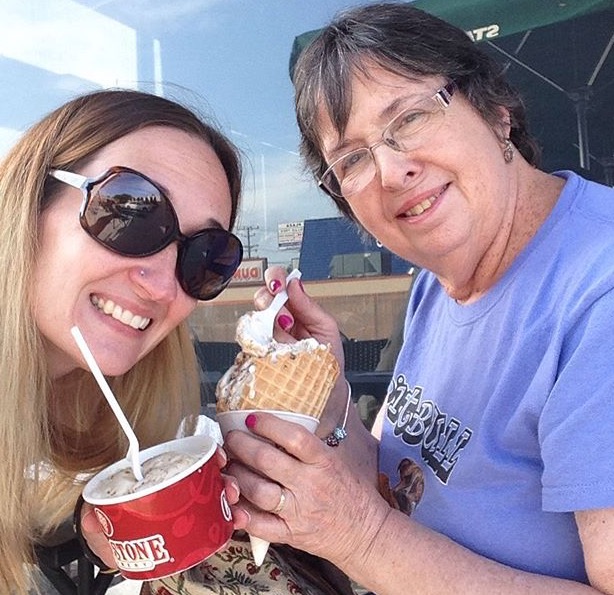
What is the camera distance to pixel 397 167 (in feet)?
4.30

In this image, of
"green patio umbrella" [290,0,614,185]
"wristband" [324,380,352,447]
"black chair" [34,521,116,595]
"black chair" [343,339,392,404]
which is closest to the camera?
"wristband" [324,380,352,447]

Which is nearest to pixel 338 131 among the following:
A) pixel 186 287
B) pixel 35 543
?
pixel 186 287

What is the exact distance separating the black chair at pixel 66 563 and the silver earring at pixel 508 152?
1224 millimetres

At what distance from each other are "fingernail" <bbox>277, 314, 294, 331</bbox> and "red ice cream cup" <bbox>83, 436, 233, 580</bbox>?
14.1 inches

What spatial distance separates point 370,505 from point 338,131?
0.71m

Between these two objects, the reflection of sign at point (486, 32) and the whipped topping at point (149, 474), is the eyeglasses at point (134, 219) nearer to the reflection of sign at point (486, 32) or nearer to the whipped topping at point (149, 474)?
the whipped topping at point (149, 474)

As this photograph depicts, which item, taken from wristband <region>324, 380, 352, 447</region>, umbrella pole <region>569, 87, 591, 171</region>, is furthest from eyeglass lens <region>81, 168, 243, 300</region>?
umbrella pole <region>569, 87, 591, 171</region>

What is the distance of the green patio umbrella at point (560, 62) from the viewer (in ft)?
8.92

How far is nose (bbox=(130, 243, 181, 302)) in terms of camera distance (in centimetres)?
123

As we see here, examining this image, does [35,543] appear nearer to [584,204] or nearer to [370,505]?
[370,505]

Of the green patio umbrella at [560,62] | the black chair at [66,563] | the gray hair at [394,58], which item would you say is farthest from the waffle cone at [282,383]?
the green patio umbrella at [560,62]

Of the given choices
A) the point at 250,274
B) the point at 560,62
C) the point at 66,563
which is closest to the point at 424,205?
the point at 66,563

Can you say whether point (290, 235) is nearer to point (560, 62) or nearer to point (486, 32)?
point (486, 32)

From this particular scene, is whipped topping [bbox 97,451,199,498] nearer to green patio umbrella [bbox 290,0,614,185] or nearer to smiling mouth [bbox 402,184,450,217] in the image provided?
smiling mouth [bbox 402,184,450,217]
